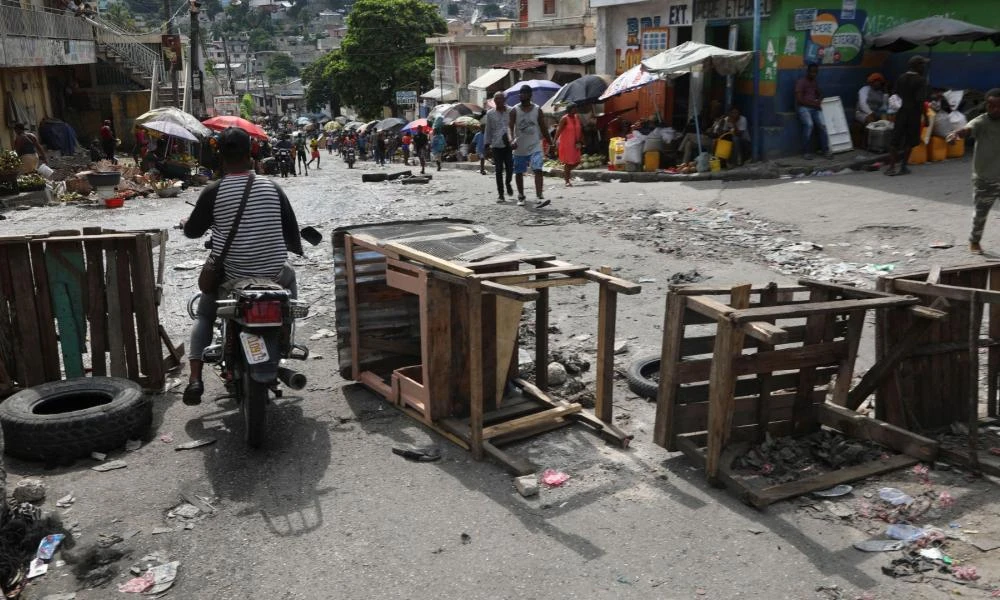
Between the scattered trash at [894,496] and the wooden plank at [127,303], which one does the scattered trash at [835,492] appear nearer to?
the scattered trash at [894,496]

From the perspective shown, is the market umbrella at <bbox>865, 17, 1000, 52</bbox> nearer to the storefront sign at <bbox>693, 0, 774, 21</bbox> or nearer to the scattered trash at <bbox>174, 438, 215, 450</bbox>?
the storefront sign at <bbox>693, 0, 774, 21</bbox>

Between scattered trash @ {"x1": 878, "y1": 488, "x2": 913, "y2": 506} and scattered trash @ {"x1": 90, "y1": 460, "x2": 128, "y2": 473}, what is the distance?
3.97 metres

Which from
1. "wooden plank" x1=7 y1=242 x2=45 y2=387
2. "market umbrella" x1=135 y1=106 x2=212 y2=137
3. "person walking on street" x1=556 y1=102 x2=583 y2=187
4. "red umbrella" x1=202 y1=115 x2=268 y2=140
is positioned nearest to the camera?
"wooden plank" x1=7 y1=242 x2=45 y2=387

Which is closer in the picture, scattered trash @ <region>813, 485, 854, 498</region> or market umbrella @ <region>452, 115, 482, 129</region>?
scattered trash @ <region>813, 485, 854, 498</region>

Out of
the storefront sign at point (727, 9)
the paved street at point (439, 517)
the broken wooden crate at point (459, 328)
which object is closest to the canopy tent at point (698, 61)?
the storefront sign at point (727, 9)

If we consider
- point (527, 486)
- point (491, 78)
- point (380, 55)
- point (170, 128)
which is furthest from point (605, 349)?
point (380, 55)

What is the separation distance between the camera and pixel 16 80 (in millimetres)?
26375

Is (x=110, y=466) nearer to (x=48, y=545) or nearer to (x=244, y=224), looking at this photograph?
(x=48, y=545)

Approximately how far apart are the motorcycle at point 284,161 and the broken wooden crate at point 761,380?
2640 cm

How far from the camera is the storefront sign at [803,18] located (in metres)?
16.3

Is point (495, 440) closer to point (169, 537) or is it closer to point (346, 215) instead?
point (169, 537)

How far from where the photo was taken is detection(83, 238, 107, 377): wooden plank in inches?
216

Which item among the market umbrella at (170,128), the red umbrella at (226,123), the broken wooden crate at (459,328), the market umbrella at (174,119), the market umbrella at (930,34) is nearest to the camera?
the broken wooden crate at (459,328)

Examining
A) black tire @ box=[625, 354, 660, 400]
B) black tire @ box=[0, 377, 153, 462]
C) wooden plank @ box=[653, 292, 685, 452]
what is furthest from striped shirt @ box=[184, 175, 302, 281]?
black tire @ box=[625, 354, 660, 400]
